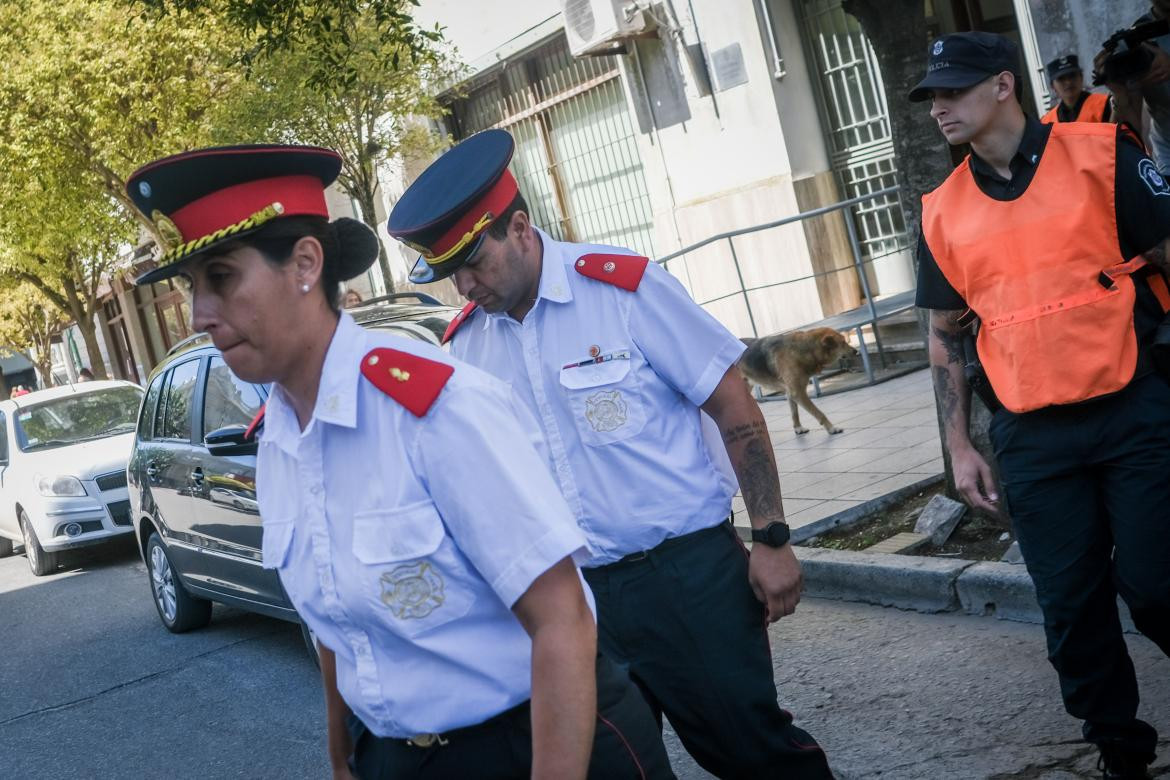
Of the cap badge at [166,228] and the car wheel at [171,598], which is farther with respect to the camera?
the car wheel at [171,598]

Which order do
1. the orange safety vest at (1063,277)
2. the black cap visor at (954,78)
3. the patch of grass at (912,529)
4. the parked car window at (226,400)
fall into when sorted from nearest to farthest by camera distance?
the orange safety vest at (1063,277)
the black cap visor at (954,78)
the patch of grass at (912,529)
the parked car window at (226,400)

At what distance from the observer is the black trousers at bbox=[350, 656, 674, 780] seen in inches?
80.6

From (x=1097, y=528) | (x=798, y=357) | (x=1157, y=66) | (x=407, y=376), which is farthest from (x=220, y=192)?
(x=798, y=357)

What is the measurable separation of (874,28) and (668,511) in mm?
3630

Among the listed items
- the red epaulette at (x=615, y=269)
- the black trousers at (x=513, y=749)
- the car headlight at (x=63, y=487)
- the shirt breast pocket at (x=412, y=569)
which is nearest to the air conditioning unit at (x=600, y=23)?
the car headlight at (x=63, y=487)

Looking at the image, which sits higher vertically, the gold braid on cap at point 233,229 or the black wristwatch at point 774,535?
the gold braid on cap at point 233,229

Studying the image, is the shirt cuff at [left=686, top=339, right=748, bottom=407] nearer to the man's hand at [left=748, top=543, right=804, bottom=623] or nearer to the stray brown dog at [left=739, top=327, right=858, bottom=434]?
the man's hand at [left=748, top=543, right=804, bottom=623]

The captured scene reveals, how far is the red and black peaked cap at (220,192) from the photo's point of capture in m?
2.03

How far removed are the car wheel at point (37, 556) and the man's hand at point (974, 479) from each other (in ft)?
34.4

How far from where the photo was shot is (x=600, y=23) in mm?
14625

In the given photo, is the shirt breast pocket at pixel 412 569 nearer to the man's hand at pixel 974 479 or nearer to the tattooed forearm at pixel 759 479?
the tattooed forearm at pixel 759 479

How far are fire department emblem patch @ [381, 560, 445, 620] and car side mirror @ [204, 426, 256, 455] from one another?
13.4 ft

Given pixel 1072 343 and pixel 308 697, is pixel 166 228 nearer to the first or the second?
pixel 1072 343

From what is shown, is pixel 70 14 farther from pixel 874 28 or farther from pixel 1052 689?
pixel 1052 689
